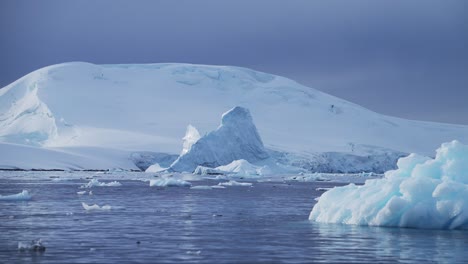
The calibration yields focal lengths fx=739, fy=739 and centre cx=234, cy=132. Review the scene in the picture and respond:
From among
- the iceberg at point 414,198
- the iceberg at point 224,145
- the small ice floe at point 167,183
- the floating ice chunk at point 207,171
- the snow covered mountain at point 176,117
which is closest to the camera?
the iceberg at point 414,198

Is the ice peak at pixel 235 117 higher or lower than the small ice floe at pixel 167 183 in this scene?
higher

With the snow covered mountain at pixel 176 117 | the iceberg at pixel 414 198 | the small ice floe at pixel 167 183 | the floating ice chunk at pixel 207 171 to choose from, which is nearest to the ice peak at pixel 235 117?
the floating ice chunk at pixel 207 171

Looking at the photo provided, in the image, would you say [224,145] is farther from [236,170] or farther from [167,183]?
[167,183]

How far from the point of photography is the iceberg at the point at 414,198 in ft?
61.9

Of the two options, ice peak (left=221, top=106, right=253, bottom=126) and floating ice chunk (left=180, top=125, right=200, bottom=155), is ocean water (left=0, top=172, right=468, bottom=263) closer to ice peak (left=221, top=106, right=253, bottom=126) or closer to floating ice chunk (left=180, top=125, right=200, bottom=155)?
ice peak (left=221, top=106, right=253, bottom=126)

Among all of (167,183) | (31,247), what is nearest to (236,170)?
(167,183)

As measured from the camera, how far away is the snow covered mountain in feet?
365

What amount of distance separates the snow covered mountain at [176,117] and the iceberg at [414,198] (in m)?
76.7

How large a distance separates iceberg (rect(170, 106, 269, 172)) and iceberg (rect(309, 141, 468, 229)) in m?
53.5

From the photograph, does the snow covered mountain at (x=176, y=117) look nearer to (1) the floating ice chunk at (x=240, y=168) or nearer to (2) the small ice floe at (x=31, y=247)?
(1) the floating ice chunk at (x=240, y=168)

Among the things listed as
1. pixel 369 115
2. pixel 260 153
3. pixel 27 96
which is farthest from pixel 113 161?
pixel 369 115

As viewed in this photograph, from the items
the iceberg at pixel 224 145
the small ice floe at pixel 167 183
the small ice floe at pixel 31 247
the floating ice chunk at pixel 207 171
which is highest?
the iceberg at pixel 224 145

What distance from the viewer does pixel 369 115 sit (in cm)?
15350

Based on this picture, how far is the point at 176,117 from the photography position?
138 metres
